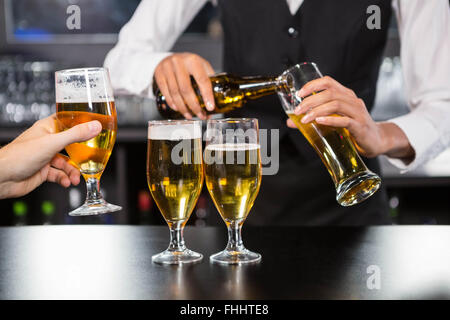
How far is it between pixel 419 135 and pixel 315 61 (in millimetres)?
344

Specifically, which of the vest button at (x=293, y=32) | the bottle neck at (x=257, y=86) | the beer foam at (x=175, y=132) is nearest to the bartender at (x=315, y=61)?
the vest button at (x=293, y=32)

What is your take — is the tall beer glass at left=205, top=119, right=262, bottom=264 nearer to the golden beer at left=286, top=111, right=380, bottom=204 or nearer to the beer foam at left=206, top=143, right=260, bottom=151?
the beer foam at left=206, top=143, right=260, bottom=151

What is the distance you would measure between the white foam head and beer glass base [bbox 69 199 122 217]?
0.17 metres

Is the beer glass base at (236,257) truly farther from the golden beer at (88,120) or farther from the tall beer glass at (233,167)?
the golden beer at (88,120)

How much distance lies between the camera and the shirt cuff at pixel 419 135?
1.36 m

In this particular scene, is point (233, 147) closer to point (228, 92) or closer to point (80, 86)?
point (80, 86)

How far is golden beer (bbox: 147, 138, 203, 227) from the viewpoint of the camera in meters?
0.86

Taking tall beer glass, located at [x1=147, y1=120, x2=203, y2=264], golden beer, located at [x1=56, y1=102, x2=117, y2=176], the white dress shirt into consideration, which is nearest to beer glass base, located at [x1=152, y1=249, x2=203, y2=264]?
tall beer glass, located at [x1=147, y1=120, x2=203, y2=264]

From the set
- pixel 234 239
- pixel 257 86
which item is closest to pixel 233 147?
pixel 234 239

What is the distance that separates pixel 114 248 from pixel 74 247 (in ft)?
0.26

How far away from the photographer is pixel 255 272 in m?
0.80

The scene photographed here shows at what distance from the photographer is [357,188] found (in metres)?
0.98

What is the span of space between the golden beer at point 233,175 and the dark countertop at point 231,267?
0.09 metres
